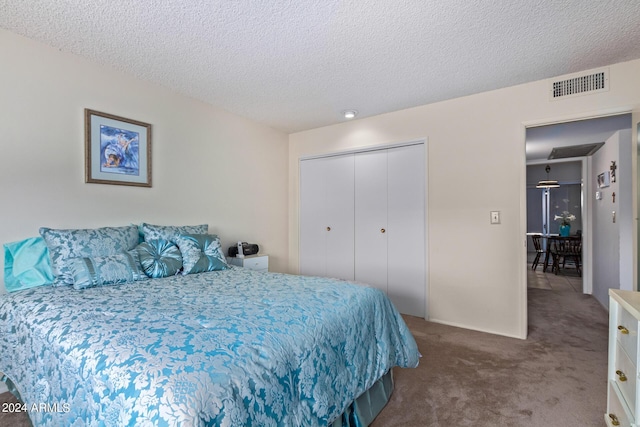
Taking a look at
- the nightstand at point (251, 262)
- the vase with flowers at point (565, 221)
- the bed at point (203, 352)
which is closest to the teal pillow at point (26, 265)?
the bed at point (203, 352)

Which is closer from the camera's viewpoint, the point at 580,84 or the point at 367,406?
the point at 367,406

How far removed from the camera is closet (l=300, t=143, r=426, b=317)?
3543 mm

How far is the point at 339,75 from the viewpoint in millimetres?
2719

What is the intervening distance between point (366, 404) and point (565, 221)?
7346mm

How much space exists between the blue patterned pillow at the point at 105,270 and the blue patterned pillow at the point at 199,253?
342mm

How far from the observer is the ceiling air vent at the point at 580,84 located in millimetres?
2582

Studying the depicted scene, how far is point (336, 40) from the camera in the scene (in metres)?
2.18

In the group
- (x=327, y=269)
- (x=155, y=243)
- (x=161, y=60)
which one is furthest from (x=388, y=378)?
(x=161, y=60)

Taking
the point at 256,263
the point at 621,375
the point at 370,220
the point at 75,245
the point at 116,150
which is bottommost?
the point at 621,375

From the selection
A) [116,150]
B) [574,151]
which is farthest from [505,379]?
[574,151]

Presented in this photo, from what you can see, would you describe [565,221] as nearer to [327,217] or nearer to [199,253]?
[327,217]

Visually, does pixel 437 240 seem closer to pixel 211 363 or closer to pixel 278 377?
pixel 278 377

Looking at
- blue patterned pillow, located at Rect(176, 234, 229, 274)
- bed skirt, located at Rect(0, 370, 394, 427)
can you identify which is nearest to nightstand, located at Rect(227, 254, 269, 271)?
blue patterned pillow, located at Rect(176, 234, 229, 274)

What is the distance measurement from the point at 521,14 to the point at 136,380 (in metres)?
2.69
